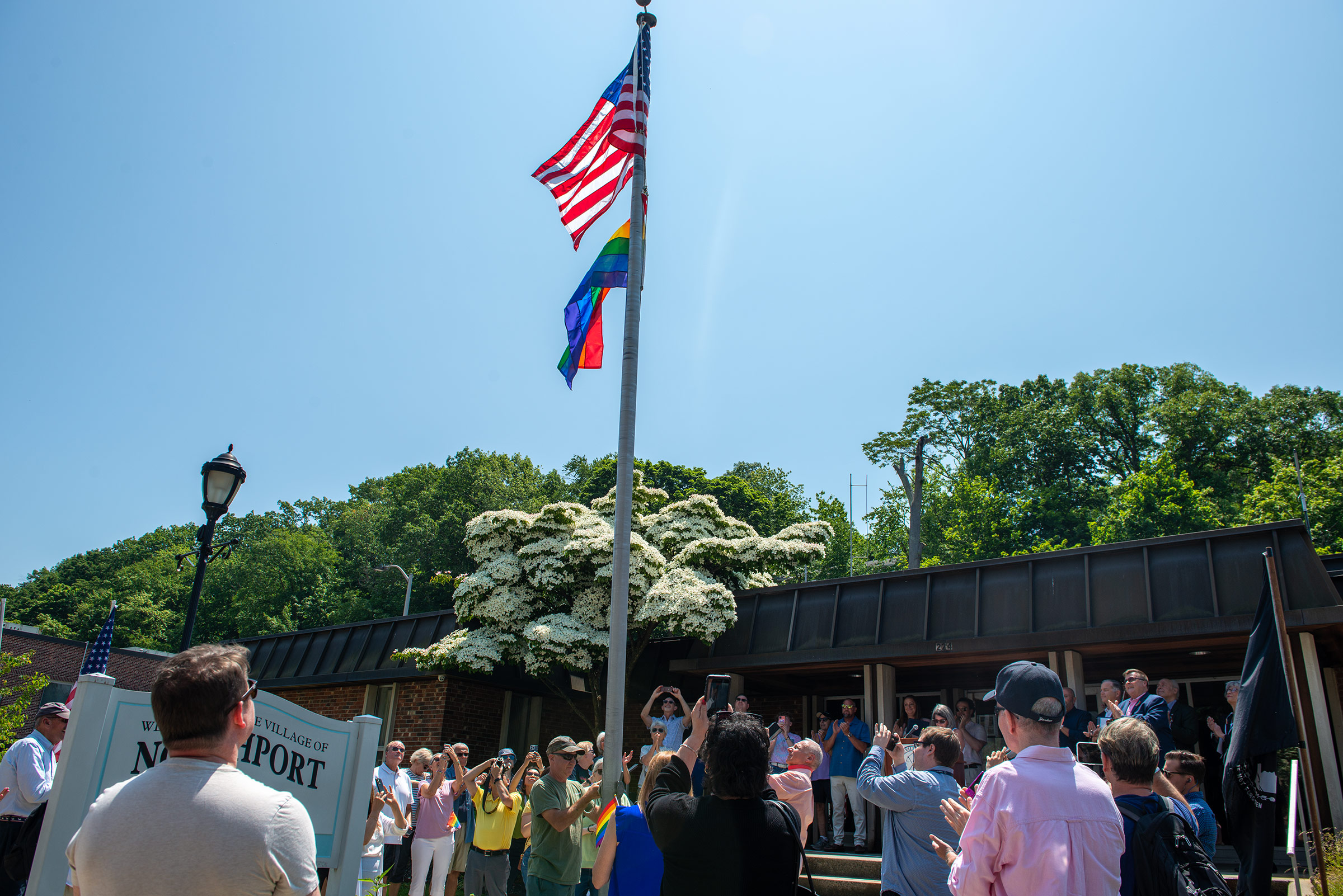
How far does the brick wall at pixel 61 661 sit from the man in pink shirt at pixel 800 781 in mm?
24723

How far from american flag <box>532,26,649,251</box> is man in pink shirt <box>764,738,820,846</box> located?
6101 mm

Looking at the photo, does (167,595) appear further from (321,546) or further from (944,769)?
(944,769)

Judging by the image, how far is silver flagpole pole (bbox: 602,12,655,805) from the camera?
655 centimetres

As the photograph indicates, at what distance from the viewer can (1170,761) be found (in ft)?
16.6

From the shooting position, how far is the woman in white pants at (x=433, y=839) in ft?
30.5

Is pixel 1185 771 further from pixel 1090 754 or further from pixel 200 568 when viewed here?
pixel 200 568

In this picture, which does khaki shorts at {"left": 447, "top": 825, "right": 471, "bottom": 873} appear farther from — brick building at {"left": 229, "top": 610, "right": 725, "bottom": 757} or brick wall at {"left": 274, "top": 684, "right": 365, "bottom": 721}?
brick wall at {"left": 274, "top": 684, "right": 365, "bottom": 721}

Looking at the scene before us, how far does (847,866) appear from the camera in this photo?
890cm

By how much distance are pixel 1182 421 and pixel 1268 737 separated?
4231 centimetres

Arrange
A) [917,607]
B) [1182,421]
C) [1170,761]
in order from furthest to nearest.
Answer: [1182,421] < [917,607] < [1170,761]

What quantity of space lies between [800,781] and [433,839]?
6836 millimetres

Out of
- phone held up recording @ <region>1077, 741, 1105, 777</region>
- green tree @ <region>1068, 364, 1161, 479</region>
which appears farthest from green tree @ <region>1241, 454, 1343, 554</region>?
phone held up recording @ <region>1077, 741, 1105, 777</region>

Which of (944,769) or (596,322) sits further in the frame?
(596,322)

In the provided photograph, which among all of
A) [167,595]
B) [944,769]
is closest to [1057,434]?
[944,769]
